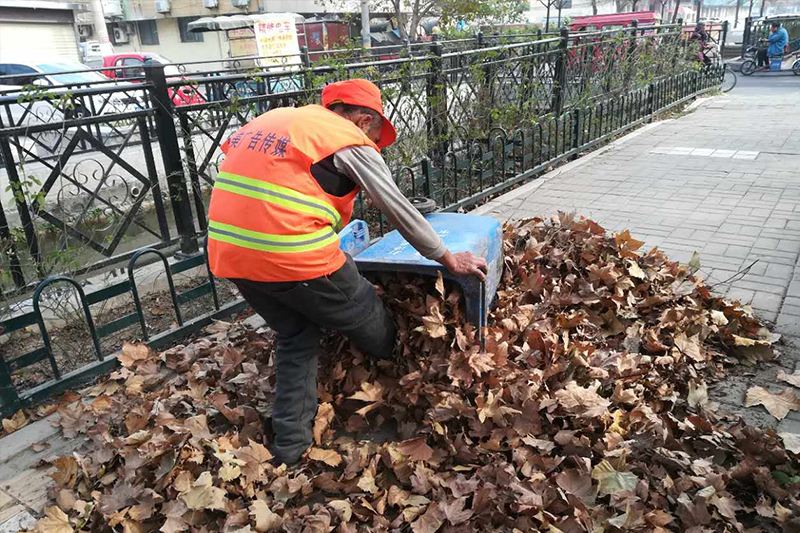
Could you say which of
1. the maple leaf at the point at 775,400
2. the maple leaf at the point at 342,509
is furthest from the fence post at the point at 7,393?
the maple leaf at the point at 775,400

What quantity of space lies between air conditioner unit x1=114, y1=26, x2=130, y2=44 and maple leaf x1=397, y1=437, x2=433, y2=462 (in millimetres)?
44382

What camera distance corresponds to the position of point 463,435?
260 centimetres

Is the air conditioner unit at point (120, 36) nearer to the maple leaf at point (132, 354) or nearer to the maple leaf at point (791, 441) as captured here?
the maple leaf at point (132, 354)

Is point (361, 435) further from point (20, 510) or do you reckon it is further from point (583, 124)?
point (583, 124)

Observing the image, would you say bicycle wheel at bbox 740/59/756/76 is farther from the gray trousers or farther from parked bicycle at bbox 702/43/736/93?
the gray trousers

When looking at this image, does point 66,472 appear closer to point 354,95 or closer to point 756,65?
point 354,95

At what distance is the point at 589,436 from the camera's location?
2.58 meters

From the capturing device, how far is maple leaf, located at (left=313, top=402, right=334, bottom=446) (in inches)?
108

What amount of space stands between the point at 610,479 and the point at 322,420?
125cm

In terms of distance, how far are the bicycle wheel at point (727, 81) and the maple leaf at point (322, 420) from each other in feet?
49.1

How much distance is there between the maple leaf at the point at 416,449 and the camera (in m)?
2.55

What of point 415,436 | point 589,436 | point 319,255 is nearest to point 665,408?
point 589,436

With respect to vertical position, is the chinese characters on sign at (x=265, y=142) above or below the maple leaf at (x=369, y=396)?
above

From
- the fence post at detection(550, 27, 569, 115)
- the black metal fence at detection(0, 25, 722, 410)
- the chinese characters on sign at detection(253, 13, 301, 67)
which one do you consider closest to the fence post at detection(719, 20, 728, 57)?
the black metal fence at detection(0, 25, 722, 410)
